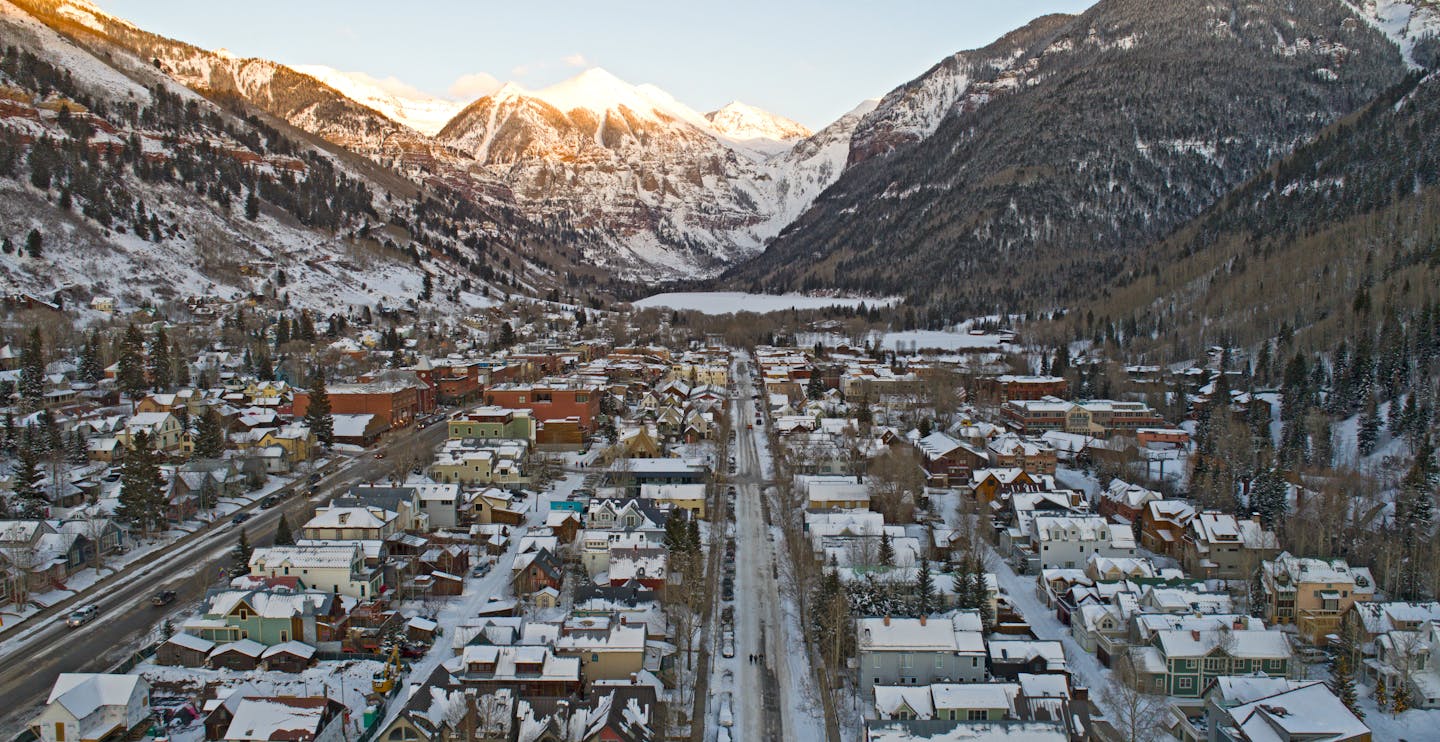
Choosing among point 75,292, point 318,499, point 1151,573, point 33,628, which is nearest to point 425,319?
point 75,292

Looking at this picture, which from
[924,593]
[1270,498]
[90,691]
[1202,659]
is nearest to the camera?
[90,691]

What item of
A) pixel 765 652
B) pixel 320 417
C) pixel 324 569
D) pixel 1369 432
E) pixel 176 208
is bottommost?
pixel 765 652

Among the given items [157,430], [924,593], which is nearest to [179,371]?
[157,430]

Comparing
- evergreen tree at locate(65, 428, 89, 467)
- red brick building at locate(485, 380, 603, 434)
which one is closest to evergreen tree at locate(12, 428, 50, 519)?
evergreen tree at locate(65, 428, 89, 467)

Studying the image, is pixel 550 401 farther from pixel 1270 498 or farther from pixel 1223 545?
pixel 1270 498

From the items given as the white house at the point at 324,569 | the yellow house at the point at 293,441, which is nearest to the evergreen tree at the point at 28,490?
the white house at the point at 324,569

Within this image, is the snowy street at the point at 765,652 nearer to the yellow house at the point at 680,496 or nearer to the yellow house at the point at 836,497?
the yellow house at the point at 680,496
